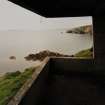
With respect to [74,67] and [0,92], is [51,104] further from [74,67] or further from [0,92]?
[0,92]

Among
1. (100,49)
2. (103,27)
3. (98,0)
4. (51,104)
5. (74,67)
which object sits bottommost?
(51,104)

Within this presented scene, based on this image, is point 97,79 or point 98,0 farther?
point 97,79

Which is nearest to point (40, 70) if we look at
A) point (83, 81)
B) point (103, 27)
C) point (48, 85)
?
point (48, 85)

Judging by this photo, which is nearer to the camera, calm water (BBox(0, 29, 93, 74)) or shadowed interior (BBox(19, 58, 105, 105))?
shadowed interior (BBox(19, 58, 105, 105))

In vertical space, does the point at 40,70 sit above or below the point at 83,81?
above

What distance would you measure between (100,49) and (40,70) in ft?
7.65

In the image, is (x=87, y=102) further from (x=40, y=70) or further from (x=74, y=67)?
(x=40, y=70)

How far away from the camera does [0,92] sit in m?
8.76

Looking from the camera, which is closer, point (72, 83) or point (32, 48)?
point (72, 83)

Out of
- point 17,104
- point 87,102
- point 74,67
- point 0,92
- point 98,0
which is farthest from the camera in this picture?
point 0,92

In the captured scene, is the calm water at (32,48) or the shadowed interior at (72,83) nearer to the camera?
the shadowed interior at (72,83)

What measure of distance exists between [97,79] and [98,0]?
349 cm

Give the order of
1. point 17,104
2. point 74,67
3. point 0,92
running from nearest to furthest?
point 17,104, point 74,67, point 0,92

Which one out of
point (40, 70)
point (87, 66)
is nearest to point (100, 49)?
point (87, 66)
